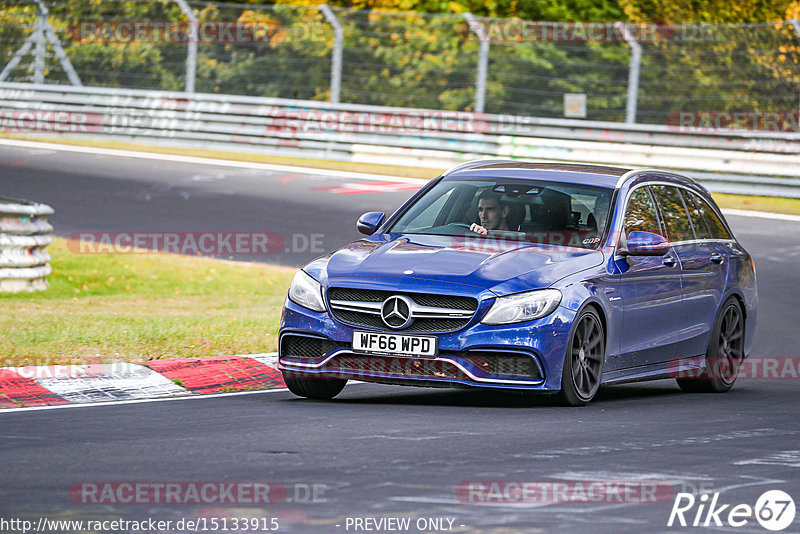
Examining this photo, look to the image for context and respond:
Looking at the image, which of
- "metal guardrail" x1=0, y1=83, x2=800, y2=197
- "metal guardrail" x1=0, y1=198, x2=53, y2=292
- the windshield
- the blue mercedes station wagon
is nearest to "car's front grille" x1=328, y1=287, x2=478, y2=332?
the blue mercedes station wagon

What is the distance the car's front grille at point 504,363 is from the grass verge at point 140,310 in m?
2.98

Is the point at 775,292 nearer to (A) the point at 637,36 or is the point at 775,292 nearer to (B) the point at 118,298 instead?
(B) the point at 118,298

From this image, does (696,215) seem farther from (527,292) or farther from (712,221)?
(527,292)

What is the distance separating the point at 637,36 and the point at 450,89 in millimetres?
3671

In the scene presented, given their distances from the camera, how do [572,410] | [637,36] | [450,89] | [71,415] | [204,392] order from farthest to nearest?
1. [450,89]
2. [637,36]
3. [204,392]
4. [572,410]
5. [71,415]

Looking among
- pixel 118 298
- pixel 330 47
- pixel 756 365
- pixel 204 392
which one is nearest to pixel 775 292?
pixel 756 365

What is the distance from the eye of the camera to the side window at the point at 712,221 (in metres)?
11.3

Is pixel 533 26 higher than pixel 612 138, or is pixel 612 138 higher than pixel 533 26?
pixel 533 26

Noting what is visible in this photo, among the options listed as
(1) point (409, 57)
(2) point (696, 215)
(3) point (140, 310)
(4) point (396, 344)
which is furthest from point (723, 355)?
(1) point (409, 57)

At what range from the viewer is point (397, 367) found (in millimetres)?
8742

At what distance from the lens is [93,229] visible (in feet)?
64.2

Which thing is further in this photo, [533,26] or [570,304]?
[533,26]

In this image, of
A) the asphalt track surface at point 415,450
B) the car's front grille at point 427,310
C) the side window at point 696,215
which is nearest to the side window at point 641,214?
the side window at point 696,215

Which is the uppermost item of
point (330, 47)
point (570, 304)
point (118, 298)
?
point (330, 47)
